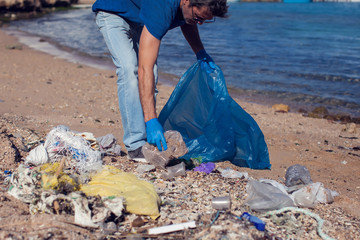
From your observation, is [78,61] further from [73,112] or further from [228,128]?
[228,128]

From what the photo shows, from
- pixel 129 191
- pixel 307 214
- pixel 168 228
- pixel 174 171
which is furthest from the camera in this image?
pixel 174 171

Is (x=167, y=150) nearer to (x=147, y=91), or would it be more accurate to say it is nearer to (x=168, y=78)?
(x=147, y=91)

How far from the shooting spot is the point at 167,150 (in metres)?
2.86

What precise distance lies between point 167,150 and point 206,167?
1.29ft

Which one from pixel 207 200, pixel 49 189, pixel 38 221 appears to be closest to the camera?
pixel 38 221

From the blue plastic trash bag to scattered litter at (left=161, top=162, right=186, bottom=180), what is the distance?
13.3 inches

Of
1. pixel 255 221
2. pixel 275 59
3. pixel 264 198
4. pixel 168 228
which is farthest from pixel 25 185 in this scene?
pixel 275 59

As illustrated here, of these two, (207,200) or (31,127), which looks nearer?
(207,200)

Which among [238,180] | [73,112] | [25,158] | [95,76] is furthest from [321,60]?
[25,158]

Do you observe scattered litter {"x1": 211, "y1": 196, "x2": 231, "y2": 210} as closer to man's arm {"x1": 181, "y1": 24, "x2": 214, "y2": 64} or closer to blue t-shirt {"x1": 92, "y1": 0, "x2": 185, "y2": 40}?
blue t-shirt {"x1": 92, "y1": 0, "x2": 185, "y2": 40}

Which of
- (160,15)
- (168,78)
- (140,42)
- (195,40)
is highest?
(160,15)

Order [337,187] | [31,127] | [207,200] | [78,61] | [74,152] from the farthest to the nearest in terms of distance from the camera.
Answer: [78,61] → [31,127] → [337,187] → [74,152] → [207,200]

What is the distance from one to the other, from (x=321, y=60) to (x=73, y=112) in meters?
6.78

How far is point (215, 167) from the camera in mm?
3195
